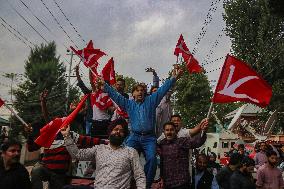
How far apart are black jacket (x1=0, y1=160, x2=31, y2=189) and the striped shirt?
639 millimetres

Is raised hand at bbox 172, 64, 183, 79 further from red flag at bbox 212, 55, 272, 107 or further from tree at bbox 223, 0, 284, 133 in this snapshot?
tree at bbox 223, 0, 284, 133

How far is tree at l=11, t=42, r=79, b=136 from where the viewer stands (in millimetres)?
56344

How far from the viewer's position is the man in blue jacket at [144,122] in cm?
658

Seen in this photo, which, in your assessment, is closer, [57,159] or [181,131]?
[57,159]

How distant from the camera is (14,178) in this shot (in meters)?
5.39

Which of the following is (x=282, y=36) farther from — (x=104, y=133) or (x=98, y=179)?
(x=98, y=179)

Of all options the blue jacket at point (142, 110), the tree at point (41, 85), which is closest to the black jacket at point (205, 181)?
the blue jacket at point (142, 110)

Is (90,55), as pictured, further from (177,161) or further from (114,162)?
(114,162)

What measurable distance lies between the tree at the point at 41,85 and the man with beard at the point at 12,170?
158 ft

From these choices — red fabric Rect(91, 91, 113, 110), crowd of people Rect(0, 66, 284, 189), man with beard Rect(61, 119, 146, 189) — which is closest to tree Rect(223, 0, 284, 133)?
red fabric Rect(91, 91, 113, 110)

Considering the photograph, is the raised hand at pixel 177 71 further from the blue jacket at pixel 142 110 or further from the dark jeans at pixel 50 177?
the dark jeans at pixel 50 177

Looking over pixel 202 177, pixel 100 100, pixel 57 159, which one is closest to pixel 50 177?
pixel 57 159

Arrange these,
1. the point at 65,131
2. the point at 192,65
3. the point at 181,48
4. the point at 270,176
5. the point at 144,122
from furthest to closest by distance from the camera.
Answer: the point at 181,48 → the point at 192,65 → the point at 270,176 → the point at 144,122 → the point at 65,131

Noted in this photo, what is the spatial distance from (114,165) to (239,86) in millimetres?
2661
